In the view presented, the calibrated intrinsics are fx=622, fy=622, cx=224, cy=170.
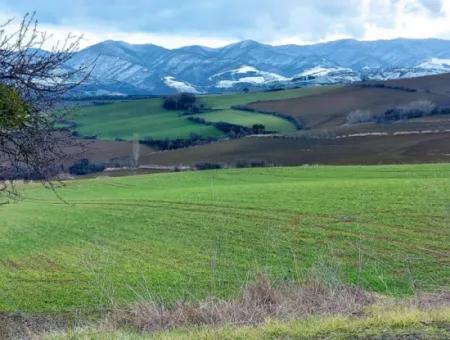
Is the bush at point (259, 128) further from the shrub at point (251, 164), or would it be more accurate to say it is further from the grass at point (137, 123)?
the shrub at point (251, 164)

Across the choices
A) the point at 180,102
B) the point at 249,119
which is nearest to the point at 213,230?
the point at 249,119

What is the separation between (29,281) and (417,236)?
15.7 metres

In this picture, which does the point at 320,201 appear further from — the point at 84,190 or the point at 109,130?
the point at 109,130

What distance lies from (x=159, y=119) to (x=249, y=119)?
19.2 metres

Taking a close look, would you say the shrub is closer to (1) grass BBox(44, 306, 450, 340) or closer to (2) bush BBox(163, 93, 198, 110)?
(2) bush BBox(163, 93, 198, 110)

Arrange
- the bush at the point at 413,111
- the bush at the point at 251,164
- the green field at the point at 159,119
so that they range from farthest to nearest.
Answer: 1. the green field at the point at 159,119
2. the bush at the point at 413,111
3. the bush at the point at 251,164

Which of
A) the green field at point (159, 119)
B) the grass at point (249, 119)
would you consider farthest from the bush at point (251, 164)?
the green field at point (159, 119)

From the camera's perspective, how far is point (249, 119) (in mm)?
99750

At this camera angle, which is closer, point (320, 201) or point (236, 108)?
point (320, 201)

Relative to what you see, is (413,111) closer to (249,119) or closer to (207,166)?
(249,119)

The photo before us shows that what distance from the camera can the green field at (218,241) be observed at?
20.1 m

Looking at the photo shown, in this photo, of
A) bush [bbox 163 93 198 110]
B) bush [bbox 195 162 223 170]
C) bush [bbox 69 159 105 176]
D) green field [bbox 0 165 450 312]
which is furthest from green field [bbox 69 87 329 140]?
green field [bbox 0 165 450 312]

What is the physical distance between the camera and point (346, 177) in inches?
2009

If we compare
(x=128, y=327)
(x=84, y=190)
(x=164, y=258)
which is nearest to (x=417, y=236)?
(x=164, y=258)
